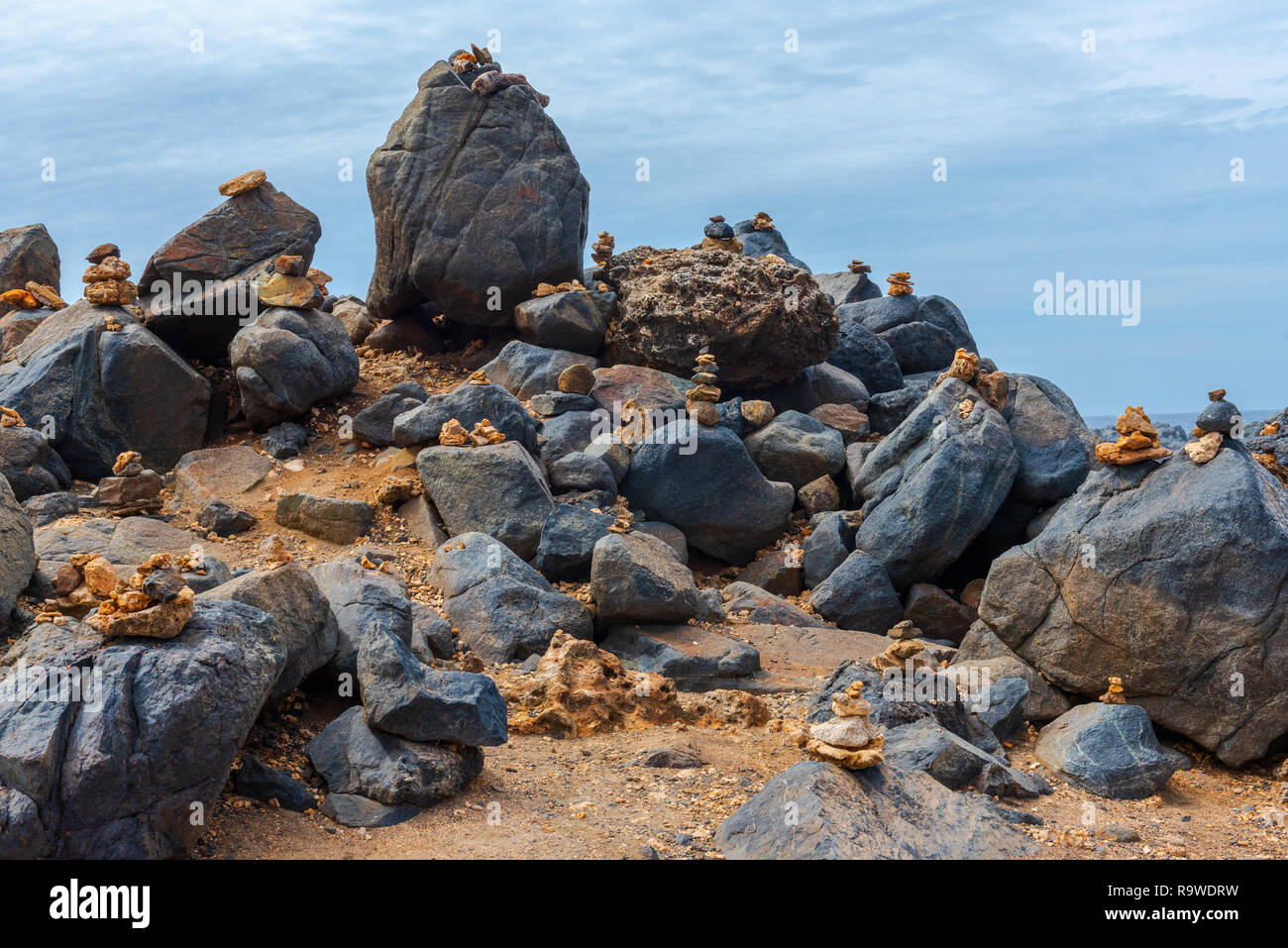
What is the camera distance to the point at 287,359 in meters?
17.8

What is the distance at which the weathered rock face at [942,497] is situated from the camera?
16.0 m

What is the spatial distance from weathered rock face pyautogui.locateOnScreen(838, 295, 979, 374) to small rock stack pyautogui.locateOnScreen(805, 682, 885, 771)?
17812 mm

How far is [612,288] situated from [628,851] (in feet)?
53.2

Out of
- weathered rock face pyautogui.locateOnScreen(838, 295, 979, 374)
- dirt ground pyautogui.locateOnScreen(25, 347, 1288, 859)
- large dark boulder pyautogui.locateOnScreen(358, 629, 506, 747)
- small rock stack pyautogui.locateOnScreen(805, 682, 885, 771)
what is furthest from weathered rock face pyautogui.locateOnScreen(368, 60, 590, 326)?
small rock stack pyautogui.locateOnScreen(805, 682, 885, 771)

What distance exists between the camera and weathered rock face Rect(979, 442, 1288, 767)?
37.6 ft

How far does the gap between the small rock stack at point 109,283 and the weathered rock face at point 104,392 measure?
0.18 m

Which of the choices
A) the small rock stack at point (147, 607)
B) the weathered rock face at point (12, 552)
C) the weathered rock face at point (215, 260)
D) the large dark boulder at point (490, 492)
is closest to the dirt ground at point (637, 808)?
the small rock stack at point (147, 607)

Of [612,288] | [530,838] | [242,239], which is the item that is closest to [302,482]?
[242,239]

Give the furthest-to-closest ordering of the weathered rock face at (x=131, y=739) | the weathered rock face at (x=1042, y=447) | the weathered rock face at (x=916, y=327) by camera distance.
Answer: the weathered rock face at (x=916, y=327) → the weathered rock face at (x=1042, y=447) → the weathered rock face at (x=131, y=739)

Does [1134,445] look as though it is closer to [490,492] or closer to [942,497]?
[942,497]

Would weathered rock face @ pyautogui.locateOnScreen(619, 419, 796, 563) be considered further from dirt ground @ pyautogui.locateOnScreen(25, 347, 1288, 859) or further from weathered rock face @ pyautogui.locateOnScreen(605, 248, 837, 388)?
dirt ground @ pyautogui.locateOnScreen(25, 347, 1288, 859)

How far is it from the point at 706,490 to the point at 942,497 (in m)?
3.53

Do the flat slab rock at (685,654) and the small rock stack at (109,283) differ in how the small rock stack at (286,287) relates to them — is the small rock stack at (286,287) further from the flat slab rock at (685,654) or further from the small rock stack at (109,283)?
the flat slab rock at (685,654)

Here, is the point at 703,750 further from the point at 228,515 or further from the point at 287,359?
the point at 287,359
